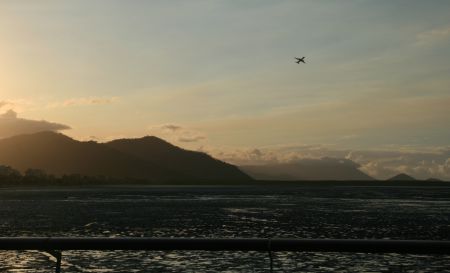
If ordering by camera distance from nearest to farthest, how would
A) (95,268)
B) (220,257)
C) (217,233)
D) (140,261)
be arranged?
(95,268) → (140,261) → (220,257) → (217,233)

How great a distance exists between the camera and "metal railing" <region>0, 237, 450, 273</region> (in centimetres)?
536

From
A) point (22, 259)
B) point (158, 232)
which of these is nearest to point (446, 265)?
point (22, 259)

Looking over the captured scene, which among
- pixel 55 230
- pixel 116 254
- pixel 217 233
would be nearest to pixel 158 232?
pixel 217 233

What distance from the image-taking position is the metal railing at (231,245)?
536 cm

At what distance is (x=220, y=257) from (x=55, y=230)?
35.0 meters

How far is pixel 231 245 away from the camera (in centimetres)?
555

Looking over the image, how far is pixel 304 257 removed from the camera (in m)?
42.4

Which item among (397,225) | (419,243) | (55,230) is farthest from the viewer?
(397,225)

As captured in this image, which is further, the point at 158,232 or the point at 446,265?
the point at 158,232

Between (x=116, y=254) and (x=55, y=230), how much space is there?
3028cm

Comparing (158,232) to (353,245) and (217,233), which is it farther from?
(353,245)

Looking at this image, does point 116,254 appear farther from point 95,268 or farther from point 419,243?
point 419,243

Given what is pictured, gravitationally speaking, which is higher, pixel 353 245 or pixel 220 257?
pixel 353 245

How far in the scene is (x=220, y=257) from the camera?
136 ft
